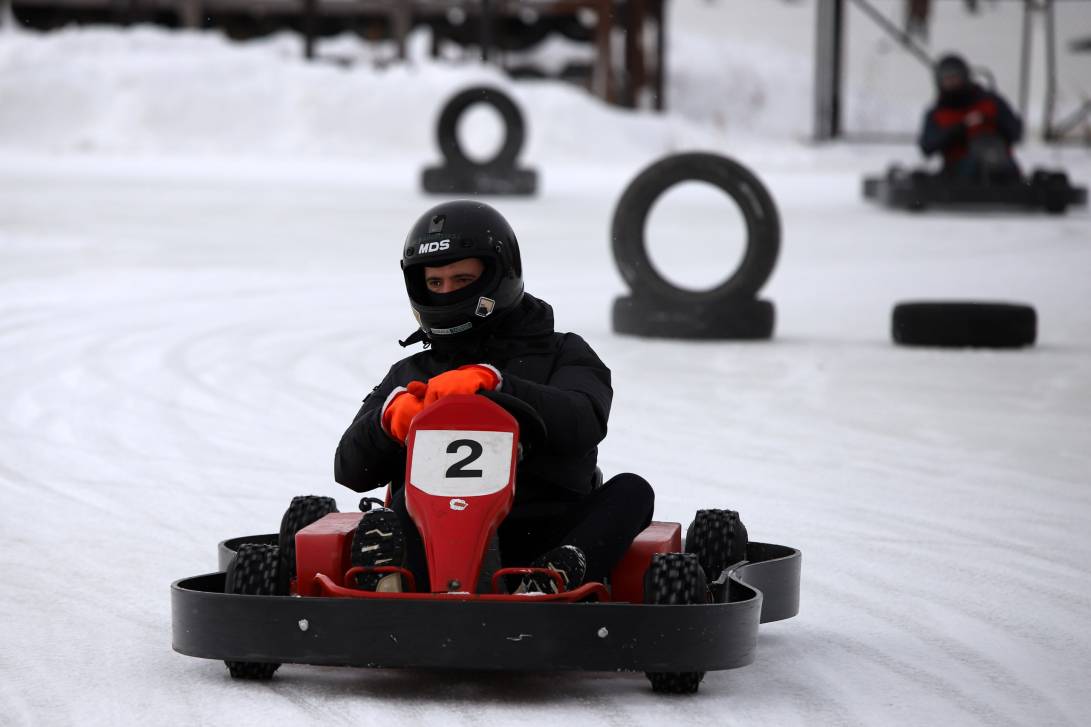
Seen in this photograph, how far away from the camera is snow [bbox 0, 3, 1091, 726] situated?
3414 mm

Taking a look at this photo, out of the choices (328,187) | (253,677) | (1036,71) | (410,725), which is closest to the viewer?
(410,725)

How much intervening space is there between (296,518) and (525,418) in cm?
67

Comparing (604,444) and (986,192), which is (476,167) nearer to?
(986,192)

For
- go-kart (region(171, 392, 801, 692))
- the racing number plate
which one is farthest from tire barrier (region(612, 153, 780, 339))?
the racing number plate

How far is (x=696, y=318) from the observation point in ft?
30.3

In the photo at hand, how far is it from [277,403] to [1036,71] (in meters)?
27.3

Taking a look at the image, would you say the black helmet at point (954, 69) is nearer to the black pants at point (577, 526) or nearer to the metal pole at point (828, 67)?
the metal pole at point (828, 67)

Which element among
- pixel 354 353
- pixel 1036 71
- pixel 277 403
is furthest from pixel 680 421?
pixel 1036 71

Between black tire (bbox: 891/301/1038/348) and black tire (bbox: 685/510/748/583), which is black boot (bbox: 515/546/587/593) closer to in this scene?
black tire (bbox: 685/510/748/583)

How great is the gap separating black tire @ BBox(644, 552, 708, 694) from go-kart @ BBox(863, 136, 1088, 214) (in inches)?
532

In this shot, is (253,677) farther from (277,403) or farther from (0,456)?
(277,403)

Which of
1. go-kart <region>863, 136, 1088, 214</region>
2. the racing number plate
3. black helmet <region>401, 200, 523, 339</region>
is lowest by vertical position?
go-kart <region>863, 136, 1088, 214</region>

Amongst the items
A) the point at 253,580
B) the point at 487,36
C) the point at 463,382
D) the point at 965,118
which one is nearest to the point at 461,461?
the point at 463,382

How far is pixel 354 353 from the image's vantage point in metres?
8.38
